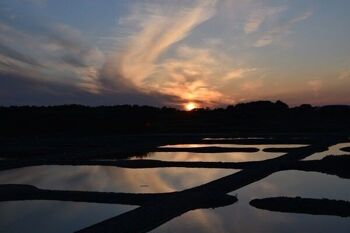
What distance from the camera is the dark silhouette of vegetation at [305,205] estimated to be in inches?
636

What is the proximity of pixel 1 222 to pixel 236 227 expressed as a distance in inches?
303

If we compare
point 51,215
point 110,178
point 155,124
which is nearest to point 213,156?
point 110,178

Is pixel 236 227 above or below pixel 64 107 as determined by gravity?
below

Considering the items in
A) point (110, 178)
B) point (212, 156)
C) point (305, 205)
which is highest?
point (212, 156)

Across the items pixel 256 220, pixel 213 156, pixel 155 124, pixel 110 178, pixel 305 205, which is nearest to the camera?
pixel 256 220

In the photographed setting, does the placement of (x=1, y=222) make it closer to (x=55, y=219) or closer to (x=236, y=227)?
(x=55, y=219)

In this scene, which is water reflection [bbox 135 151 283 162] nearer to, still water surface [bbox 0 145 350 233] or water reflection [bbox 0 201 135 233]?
still water surface [bbox 0 145 350 233]

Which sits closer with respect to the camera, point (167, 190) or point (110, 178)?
point (167, 190)

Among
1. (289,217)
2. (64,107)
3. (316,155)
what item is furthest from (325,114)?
(289,217)

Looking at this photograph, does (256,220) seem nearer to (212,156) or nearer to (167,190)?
(167,190)

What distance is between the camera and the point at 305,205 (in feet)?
56.0

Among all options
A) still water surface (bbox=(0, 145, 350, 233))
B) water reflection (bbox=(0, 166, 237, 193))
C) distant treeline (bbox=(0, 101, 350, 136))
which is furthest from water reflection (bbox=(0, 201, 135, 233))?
distant treeline (bbox=(0, 101, 350, 136))

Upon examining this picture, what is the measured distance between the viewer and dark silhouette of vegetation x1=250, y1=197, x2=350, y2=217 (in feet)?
53.0

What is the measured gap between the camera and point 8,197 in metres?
19.8
